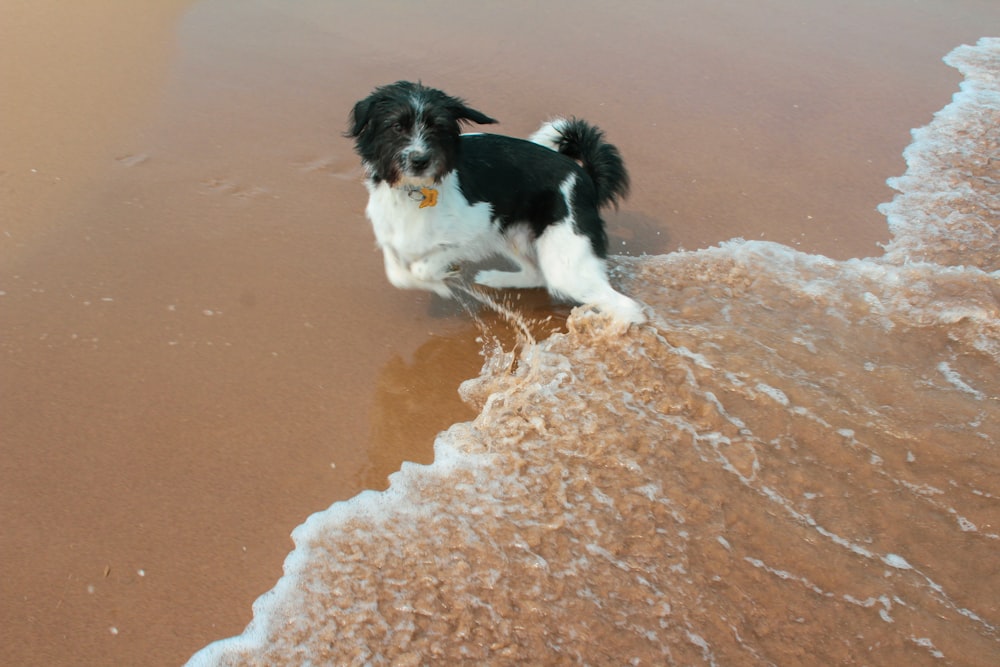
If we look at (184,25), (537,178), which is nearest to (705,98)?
(537,178)

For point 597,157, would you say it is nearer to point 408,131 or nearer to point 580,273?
point 580,273

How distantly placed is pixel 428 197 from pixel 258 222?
1.24 m

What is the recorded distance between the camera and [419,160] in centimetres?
334

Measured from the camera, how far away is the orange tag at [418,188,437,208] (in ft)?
12.0

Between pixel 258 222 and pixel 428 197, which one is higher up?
pixel 428 197

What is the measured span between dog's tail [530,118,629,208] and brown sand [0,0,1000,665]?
1.77 feet

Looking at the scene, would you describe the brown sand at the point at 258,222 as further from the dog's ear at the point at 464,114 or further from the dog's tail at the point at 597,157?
the dog's ear at the point at 464,114

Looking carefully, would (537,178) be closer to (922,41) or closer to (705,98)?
(705,98)

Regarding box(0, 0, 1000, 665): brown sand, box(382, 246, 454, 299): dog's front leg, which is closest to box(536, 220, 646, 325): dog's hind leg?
box(0, 0, 1000, 665): brown sand

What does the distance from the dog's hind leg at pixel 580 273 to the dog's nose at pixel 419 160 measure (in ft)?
2.97

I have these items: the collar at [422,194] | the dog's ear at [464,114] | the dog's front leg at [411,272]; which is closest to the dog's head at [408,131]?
the dog's ear at [464,114]

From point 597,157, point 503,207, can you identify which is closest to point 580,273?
point 503,207

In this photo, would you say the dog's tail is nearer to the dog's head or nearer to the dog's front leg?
the dog's head

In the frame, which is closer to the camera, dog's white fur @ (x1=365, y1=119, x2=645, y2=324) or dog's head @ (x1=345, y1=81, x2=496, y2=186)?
dog's head @ (x1=345, y1=81, x2=496, y2=186)
